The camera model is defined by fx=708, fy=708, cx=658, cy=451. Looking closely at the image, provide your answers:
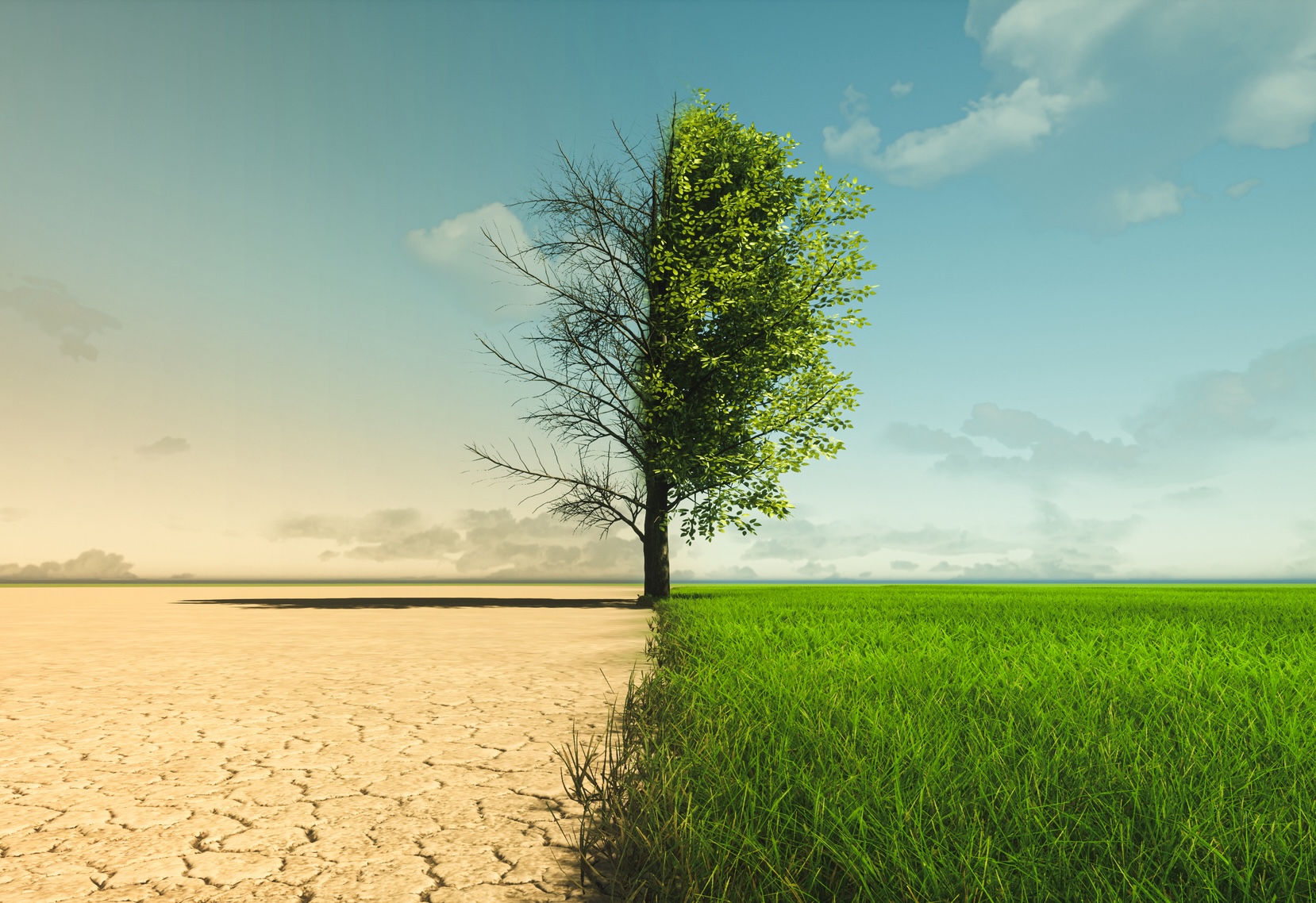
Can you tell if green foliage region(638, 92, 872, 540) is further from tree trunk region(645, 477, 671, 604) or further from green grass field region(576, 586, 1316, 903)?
green grass field region(576, 586, 1316, 903)

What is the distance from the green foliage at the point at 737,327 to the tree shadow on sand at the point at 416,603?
173 inches

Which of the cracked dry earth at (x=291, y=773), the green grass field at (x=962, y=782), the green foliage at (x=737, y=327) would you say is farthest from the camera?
the green foliage at (x=737, y=327)

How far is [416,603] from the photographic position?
19672mm

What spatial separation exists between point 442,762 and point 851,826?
2468 millimetres

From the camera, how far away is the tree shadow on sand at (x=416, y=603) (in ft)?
59.3

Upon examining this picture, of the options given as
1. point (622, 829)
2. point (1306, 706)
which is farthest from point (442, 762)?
point (1306, 706)

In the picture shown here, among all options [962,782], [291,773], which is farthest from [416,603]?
[962,782]

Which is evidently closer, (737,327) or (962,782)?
(962,782)

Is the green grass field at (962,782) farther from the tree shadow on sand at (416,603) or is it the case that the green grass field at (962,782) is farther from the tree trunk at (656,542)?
the tree shadow on sand at (416,603)

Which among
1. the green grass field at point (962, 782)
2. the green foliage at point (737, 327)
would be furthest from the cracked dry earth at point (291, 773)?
the green foliage at point (737, 327)

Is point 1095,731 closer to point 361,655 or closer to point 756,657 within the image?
point 756,657

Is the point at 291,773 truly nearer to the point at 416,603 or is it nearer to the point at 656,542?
the point at 656,542

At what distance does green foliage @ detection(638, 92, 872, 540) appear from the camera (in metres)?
15.3

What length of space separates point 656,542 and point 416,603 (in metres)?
7.52
